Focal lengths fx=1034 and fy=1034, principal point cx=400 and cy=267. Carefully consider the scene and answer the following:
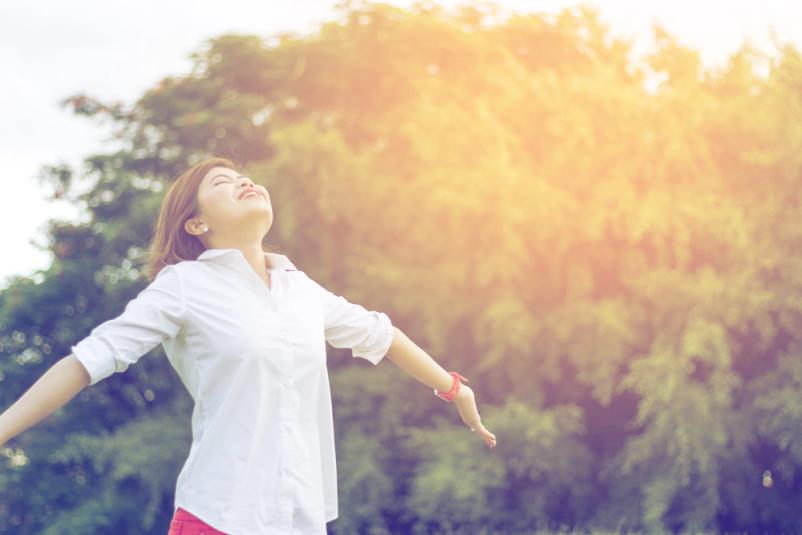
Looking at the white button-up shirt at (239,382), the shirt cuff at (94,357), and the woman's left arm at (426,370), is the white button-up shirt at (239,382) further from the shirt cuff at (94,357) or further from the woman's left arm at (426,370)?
the woman's left arm at (426,370)

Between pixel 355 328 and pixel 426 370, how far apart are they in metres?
0.22

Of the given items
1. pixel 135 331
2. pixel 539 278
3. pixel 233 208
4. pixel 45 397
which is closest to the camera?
pixel 45 397

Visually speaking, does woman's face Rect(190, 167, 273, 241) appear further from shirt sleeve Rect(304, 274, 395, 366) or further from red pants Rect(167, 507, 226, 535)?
red pants Rect(167, 507, 226, 535)

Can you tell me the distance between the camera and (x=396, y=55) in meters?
9.83

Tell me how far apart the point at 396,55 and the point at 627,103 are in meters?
2.64

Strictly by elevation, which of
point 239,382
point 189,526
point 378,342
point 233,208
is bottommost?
point 189,526

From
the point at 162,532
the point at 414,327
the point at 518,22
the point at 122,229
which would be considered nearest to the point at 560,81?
the point at 518,22

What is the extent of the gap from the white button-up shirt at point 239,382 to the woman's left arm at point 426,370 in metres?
0.31

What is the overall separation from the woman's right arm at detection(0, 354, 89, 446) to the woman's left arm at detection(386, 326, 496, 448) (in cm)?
79

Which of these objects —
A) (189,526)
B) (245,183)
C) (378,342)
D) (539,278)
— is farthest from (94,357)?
(539,278)

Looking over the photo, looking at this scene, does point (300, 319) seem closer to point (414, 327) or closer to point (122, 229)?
point (414, 327)

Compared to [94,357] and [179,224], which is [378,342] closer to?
[179,224]

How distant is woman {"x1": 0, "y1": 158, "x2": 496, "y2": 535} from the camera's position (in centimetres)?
200

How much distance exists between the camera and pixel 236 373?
2061mm
